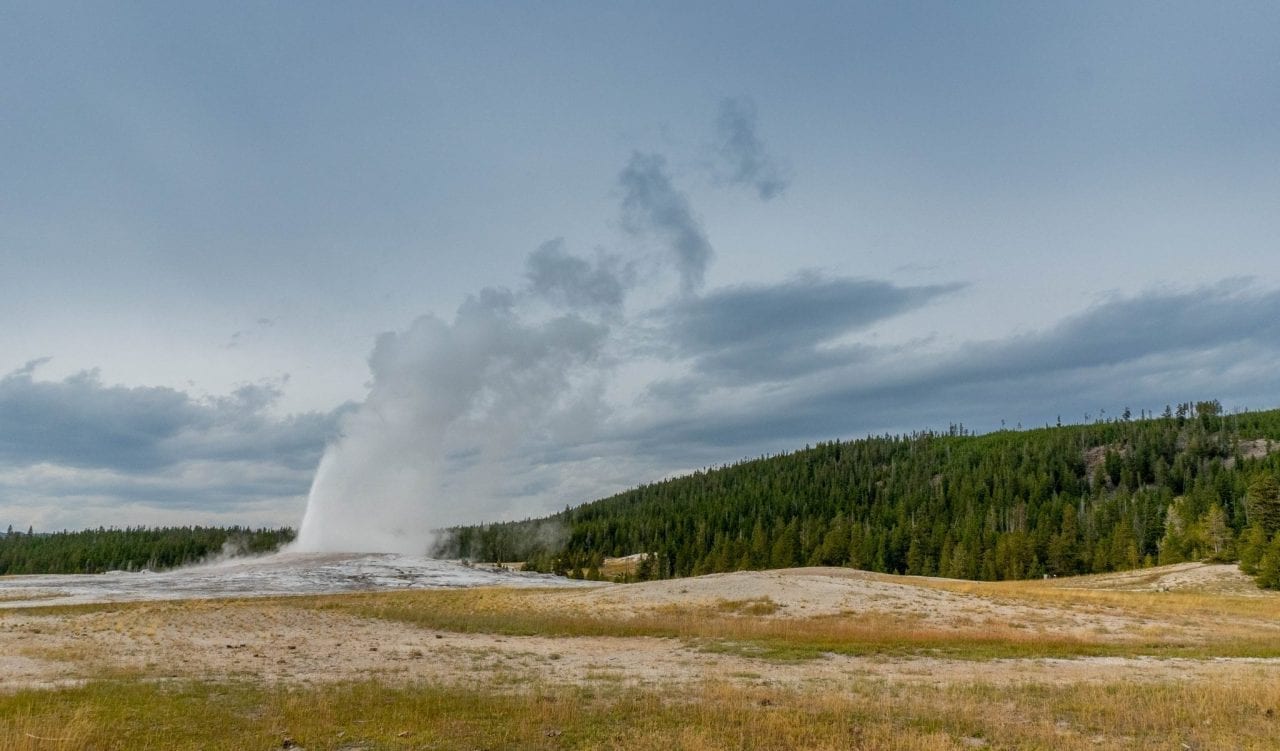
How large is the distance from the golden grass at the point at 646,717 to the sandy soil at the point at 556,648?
2.74 m

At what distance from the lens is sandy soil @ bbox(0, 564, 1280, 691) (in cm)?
2169

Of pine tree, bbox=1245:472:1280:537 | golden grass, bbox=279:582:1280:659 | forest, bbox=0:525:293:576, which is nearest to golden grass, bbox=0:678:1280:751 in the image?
golden grass, bbox=279:582:1280:659

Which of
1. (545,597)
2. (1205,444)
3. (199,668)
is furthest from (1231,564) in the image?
(1205,444)

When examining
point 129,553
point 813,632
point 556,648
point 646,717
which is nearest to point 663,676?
point 646,717

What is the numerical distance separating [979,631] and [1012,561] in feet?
251

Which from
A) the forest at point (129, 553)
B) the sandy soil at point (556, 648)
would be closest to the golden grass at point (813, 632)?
the sandy soil at point (556, 648)

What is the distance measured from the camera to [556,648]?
1183 inches

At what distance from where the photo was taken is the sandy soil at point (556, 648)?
21.7 meters

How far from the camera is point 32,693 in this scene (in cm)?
1753

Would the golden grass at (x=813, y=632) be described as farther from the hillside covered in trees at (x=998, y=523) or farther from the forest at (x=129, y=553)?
the forest at (x=129, y=553)

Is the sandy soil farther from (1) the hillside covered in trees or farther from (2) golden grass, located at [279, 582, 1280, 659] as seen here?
(1) the hillside covered in trees

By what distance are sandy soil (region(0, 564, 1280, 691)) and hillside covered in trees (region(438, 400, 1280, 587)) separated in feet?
154

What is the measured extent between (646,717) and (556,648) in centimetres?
1613

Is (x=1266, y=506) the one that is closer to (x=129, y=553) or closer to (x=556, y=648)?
(x=556, y=648)
